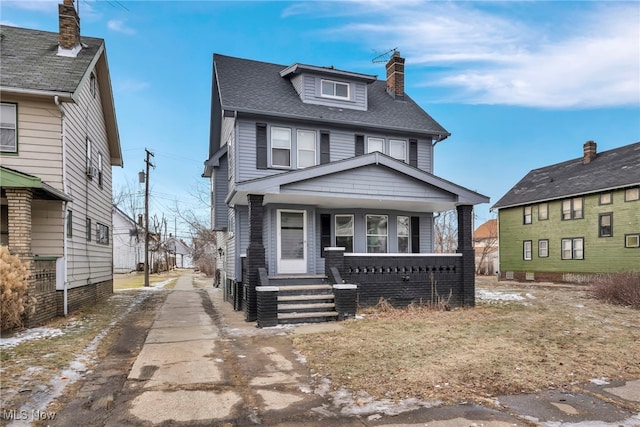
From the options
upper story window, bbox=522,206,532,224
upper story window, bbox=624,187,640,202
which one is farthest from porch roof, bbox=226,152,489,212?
Answer: upper story window, bbox=522,206,532,224

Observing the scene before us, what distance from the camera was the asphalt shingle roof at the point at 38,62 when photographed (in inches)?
401

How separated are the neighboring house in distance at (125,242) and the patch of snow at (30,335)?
31.6m

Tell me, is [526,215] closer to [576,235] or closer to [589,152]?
[576,235]

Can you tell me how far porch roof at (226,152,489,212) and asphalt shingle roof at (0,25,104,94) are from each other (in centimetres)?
530

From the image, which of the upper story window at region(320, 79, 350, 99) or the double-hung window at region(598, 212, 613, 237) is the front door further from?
the double-hung window at region(598, 212, 613, 237)

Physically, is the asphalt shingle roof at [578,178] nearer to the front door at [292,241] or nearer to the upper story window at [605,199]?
the upper story window at [605,199]

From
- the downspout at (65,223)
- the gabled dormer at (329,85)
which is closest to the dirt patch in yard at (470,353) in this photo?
the downspout at (65,223)

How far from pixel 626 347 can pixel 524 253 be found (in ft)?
72.7

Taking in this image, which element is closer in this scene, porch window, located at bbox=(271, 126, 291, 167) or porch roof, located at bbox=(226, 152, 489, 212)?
porch roof, located at bbox=(226, 152, 489, 212)

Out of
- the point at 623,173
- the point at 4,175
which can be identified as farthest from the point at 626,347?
the point at 623,173

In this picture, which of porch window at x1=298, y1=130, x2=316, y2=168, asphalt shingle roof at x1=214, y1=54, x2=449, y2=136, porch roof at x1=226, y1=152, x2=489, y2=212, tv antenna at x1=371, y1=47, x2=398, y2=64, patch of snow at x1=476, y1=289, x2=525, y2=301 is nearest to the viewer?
porch roof at x1=226, y1=152, x2=489, y2=212

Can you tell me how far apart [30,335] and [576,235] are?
84.6 feet

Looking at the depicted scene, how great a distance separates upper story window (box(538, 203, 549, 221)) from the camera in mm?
25809

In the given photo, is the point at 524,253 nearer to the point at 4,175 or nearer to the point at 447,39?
the point at 447,39
